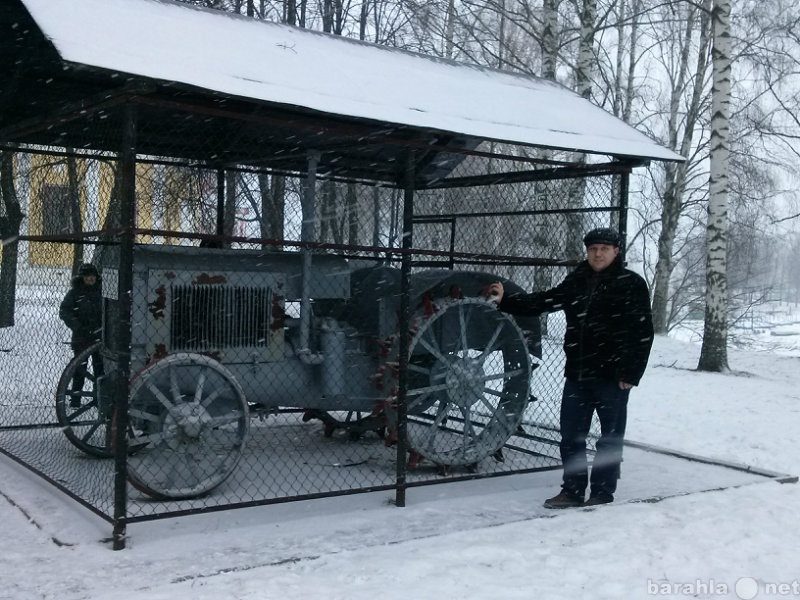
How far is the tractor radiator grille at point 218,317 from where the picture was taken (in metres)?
6.25

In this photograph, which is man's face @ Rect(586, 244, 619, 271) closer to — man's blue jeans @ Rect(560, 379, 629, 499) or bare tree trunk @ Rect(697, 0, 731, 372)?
man's blue jeans @ Rect(560, 379, 629, 499)

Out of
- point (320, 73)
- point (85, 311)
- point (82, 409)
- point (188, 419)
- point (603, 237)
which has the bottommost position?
point (82, 409)

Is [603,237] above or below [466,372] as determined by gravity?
above

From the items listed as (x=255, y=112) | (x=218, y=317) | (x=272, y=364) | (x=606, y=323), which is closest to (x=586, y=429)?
(x=606, y=323)

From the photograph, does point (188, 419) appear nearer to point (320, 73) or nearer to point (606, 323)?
point (320, 73)

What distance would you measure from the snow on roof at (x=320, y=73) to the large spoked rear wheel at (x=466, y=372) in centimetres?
149

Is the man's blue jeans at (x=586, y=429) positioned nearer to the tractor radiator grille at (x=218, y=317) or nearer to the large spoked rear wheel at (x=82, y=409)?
the tractor radiator grille at (x=218, y=317)

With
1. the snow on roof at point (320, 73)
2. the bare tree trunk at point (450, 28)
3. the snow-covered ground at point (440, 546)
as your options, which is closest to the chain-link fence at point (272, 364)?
the snow-covered ground at point (440, 546)

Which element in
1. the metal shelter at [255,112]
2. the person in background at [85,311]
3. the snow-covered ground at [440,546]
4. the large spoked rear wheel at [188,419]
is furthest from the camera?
the person in background at [85,311]

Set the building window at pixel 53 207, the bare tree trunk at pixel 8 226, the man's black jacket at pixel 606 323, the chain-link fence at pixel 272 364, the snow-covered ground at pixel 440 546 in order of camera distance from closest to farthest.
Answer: the snow-covered ground at pixel 440 546 → the chain-link fence at pixel 272 364 → the man's black jacket at pixel 606 323 → the building window at pixel 53 207 → the bare tree trunk at pixel 8 226

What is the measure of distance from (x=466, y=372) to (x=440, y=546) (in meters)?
2.02

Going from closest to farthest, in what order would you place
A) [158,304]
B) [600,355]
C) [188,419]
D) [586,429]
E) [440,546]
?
[440,546]
[188,419]
[158,304]
[600,355]
[586,429]

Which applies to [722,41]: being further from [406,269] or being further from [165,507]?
[165,507]

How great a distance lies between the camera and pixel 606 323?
6207 mm
